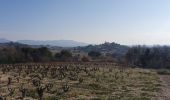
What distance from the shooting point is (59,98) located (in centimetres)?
3044

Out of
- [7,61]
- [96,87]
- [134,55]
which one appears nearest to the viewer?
[96,87]

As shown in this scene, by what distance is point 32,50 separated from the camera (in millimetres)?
108625

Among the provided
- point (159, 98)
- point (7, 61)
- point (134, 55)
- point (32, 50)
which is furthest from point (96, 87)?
point (134, 55)

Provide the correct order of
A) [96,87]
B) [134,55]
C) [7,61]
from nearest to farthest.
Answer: [96,87] < [7,61] < [134,55]

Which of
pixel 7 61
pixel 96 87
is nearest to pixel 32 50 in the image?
pixel 7 61

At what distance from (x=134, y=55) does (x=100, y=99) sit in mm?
98929

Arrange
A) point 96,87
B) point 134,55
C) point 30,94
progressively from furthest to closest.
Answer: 1. point 134,55
2. point 96,87
3. point 30,94

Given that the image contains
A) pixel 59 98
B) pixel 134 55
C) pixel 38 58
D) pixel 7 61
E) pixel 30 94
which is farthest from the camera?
pixel 134 55

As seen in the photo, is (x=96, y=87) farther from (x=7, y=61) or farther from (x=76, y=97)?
(x=7, y=61)

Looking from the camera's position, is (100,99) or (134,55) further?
(134,55)

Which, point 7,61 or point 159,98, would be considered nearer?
point 159,98

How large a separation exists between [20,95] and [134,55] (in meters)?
99.3

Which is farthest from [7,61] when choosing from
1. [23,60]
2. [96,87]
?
[96,87]

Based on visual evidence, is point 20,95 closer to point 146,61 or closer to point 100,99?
point 100,99
